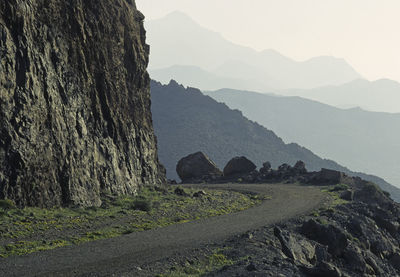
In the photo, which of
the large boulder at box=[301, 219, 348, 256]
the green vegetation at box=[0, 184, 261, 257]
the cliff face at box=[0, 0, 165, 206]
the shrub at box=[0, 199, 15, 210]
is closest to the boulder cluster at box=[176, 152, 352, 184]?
the cliff face at box=[0, 0, 165, 206]

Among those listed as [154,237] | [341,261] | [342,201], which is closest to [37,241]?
[154,237]

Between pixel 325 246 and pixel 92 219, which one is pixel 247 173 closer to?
pixel 92 219

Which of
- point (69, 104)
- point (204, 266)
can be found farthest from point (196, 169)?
point (204, 266)

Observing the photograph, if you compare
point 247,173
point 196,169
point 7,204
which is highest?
point 196,169

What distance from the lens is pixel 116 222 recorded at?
37.3 metres

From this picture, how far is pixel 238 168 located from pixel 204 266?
75.9 metres

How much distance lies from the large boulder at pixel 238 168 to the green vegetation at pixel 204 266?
72333 millimetres

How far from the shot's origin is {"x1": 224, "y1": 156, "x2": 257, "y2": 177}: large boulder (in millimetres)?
99938

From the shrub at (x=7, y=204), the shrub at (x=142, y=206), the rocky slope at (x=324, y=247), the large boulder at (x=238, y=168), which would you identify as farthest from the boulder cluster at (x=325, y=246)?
the large boulder at (x=238, y=168)

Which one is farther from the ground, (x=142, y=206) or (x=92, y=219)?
(x=142, y=206)

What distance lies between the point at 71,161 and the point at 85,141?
179 inches

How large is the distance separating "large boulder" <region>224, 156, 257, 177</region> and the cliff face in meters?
37.1

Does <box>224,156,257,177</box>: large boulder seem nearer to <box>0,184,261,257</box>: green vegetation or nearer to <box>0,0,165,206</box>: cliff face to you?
<box>0,0,165,206</box>: cliff face

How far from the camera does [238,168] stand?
3942 inches
